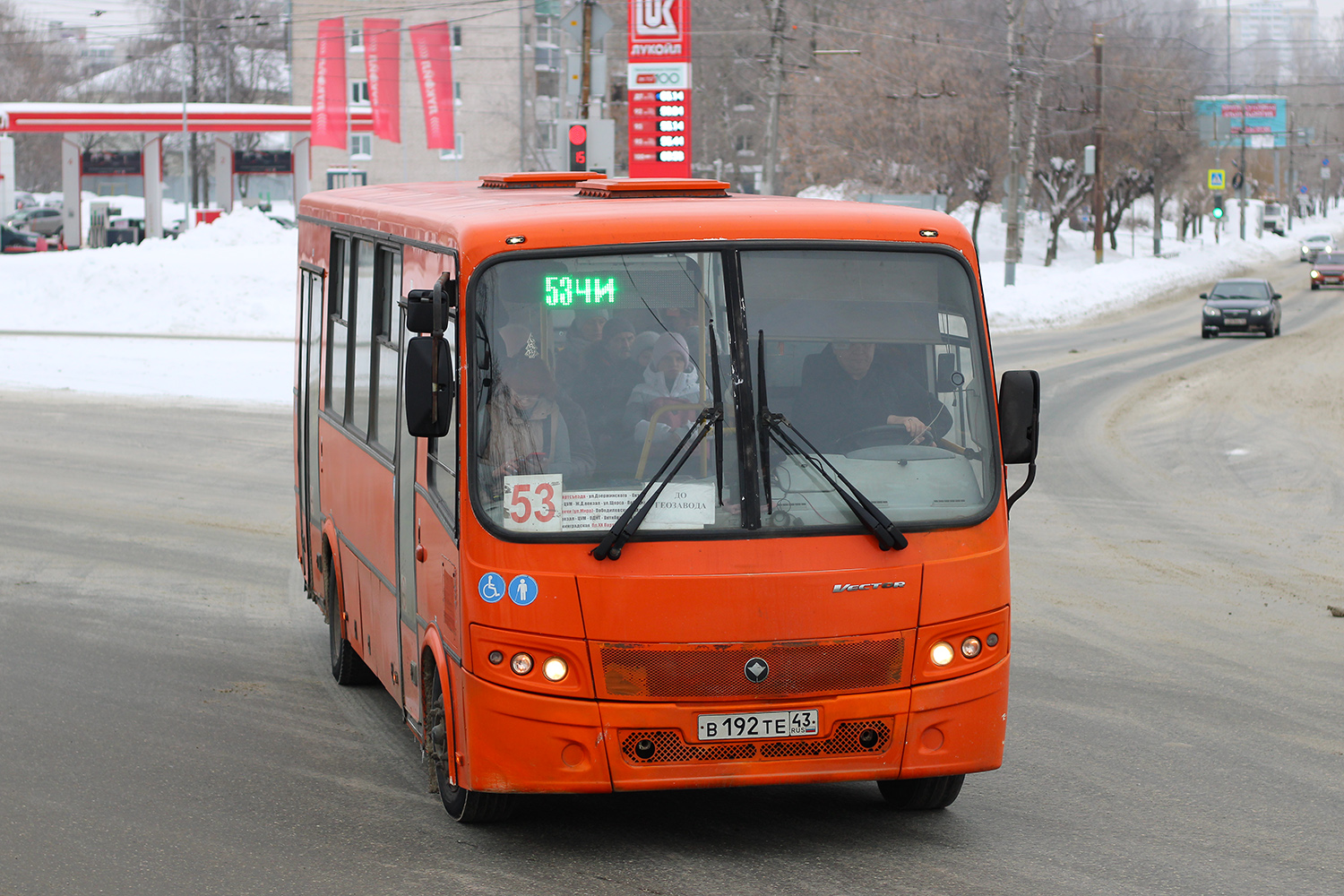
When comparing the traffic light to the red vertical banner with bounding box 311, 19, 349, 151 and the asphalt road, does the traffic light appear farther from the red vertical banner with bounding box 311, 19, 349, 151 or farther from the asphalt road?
the red vertical banner with bounding box 311, 19, 349, 151

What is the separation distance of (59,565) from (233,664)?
11.0 feet

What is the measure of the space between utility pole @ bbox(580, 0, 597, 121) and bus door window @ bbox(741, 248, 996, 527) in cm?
2346

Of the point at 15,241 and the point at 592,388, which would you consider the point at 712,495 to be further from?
the point at 15,241

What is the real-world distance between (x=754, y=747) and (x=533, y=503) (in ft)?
3.70

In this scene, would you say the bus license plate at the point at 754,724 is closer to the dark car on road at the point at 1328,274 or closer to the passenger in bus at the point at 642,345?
the passenger in bus at the point at 642,345

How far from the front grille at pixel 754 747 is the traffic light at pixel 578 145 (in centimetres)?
2133

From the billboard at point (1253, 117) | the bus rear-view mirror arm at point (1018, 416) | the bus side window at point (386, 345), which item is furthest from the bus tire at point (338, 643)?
the billboard at point (1253, 117)

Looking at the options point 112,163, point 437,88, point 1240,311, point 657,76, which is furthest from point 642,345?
point 112,163

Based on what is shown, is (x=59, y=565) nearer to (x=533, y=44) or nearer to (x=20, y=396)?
(x=20, y=396)

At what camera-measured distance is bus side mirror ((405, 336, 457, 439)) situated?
559cm

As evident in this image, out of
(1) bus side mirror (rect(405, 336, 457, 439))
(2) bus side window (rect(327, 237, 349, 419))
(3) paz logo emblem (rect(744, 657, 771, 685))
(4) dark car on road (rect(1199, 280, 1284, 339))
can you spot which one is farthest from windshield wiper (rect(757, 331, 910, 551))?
(4) dark car on road (rect(1199, 280, 1284, 339))

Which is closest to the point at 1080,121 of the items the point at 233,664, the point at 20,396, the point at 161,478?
the point at 20,396

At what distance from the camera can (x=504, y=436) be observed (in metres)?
5.72

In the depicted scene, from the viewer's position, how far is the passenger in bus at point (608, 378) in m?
5.75
